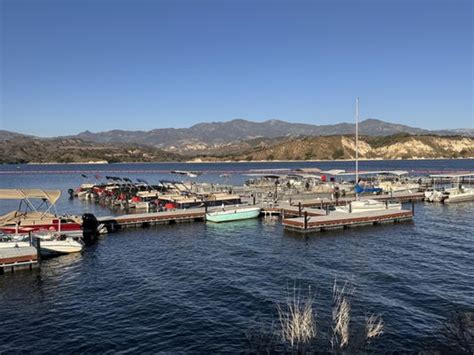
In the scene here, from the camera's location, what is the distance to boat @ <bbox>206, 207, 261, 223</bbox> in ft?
177

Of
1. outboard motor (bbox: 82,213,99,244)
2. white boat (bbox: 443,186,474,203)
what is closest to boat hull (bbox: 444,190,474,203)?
white boat (bbox: 443,186,474,203)

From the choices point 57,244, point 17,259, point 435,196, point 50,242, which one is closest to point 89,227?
point 57,244

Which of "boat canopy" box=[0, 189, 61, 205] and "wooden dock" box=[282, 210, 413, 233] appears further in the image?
"wooden dock" box=[282, 210, 413, 233]

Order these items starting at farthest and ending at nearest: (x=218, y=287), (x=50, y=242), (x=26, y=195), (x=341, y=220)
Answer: (x=341, y=220), (x=26, y=195), (x=50, y=242), (x=218, y=287)

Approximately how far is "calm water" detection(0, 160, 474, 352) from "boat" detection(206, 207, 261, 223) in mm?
6801

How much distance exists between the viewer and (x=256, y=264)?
34.3 m

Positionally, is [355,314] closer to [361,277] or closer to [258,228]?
[361,277]

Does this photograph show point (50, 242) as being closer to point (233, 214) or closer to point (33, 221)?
point (33, 221)

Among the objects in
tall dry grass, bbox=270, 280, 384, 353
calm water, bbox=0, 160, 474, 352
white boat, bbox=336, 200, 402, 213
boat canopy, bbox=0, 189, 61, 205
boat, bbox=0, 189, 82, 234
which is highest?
boat canopy, bbox=0, 189, 61, 205

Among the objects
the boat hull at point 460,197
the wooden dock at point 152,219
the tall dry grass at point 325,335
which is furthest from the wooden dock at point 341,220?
the tall dry grass at point 325,335

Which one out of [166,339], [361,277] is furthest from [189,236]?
[166,339]

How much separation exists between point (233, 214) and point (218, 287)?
26.4 m

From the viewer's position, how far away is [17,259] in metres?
33.1

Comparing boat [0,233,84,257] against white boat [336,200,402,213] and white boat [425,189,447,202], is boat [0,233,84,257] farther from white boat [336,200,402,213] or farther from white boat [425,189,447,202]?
white boat [425,189,447,202]
